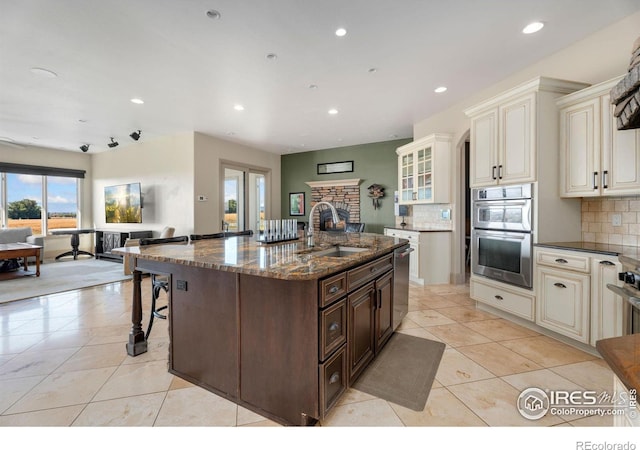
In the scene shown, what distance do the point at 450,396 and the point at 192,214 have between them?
18.3 feet

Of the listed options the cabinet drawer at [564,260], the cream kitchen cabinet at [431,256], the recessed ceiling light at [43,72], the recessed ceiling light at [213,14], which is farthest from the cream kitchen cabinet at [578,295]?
the recessed ceiling light at [43,72]

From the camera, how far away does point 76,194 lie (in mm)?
8000

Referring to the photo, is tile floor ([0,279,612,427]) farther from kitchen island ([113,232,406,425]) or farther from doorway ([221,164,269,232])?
doorway ([221,164,269,232])

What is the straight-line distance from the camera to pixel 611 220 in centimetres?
263

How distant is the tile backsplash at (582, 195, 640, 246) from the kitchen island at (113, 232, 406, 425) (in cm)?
232

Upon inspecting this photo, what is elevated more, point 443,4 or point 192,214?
point 443,4

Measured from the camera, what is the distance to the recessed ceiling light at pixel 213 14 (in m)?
2.32

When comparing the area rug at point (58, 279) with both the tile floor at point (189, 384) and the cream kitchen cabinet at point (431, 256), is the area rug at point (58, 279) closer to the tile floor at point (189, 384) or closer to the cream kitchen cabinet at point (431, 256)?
the tile floor at point (189, 384)

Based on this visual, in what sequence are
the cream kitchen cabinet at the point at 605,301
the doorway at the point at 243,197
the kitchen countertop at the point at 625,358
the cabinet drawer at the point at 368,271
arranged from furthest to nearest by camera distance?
the doorway at the point at 243,197 → the cream kitchen cabinet at the point at 605,301 → the cabinet drawer at the point at 368,271 → the kitchen countertop at the point at 625,358

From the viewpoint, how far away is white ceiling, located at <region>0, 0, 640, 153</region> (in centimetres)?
236

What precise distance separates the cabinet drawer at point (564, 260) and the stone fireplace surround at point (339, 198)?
457cm

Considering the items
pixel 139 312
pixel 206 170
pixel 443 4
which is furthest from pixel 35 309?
pixel 443 4

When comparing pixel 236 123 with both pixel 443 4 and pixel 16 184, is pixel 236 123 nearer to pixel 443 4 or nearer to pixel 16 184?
pixel 443 4

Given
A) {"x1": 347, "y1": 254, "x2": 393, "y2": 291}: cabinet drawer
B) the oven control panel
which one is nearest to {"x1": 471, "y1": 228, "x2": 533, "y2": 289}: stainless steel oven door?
the oven control panel
